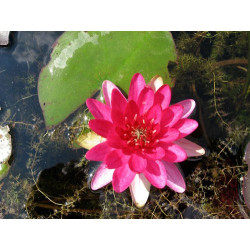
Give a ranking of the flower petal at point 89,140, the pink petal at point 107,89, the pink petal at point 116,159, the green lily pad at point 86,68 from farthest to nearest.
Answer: the green lily pad at point 86,68
the flower petal at point 89,140
the pink petal at point 107,89
the pink petal at point 116,159

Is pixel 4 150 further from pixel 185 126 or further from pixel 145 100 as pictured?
pixel 185 126

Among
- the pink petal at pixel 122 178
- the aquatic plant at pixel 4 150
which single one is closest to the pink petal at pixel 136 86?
the pink petal at pixel 122 178

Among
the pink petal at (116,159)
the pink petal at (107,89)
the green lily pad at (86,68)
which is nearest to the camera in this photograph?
the pink petal at (116,159)

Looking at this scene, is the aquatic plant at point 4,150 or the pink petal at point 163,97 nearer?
the pink petal at point 163,97

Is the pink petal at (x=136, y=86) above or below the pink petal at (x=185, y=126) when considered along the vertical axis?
above

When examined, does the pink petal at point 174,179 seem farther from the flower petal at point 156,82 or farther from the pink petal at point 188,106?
the flower petal at point 156,82

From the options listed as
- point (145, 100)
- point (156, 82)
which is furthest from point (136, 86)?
point (156, 82)
